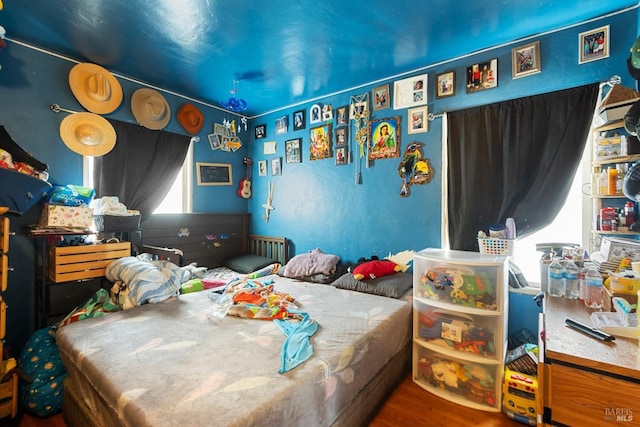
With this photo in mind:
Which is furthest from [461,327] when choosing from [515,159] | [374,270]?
[515,159]

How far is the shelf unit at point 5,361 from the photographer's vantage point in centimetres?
157

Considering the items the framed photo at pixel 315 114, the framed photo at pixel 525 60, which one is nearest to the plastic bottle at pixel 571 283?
the framed photo at pixel 525 60

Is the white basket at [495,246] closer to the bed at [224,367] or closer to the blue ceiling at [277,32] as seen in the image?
the bed at [224,367]

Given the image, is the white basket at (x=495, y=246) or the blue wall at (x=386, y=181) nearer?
the blue wall at (x=386, y=181)

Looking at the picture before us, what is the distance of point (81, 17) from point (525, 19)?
3072 mm

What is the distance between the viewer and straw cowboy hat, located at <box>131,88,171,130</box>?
2834 millimetres

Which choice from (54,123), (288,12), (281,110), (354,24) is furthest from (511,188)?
(54,123)

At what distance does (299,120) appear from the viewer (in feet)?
11.3

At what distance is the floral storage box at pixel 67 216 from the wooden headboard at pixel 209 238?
766 millimetres

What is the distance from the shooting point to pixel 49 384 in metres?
1.72

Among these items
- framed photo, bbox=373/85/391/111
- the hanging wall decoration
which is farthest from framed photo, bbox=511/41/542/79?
framed photo, bbox=373/85/391/111

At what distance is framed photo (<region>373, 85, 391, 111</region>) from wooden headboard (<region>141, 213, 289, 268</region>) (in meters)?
1.97

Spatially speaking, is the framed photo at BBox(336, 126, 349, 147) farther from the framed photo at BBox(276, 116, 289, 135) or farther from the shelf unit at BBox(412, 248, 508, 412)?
the shelf unit at BBox(412, 248, 508, 412)

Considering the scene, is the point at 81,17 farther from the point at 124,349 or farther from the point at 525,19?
the point at 525,19
